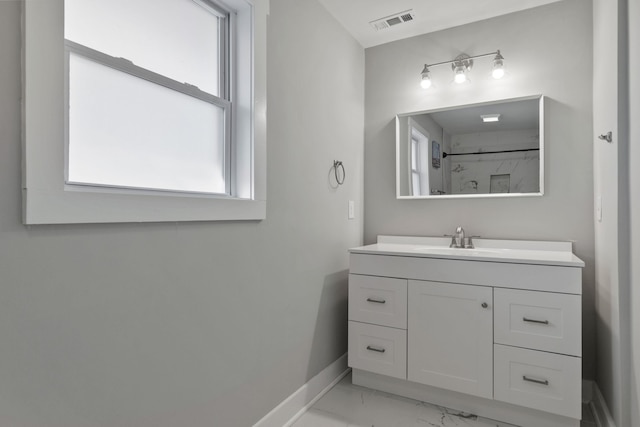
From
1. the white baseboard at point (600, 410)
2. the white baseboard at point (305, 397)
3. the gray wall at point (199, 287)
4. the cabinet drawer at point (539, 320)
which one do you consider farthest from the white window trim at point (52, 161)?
the white baseboard at point (600, 410)

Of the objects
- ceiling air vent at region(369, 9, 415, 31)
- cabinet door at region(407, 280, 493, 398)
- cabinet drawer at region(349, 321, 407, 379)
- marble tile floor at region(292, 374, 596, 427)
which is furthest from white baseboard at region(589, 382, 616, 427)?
ceiling air vent at region(369, 9, 415, 31)

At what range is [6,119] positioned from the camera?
877 mm

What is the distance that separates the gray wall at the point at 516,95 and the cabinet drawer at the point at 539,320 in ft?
1.86

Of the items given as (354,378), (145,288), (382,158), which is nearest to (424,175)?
(382,158)

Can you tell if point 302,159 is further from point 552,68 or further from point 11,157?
point 552,68

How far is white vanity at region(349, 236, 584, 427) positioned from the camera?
170cm

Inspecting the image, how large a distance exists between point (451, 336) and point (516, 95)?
1554 mm

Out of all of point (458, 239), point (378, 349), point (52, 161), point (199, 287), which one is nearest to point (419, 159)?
point (458, 239)

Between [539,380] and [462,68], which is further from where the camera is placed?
[462,68]

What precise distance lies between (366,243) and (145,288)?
187cm

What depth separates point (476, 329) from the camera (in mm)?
1866

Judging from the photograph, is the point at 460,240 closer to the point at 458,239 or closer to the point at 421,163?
the point at 458,239

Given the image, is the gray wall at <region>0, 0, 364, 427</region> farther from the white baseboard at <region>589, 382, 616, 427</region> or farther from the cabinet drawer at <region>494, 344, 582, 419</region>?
the white baseboard at <region>589, 382, 616, 427</region>

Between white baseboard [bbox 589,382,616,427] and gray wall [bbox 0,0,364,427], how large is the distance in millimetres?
1417
